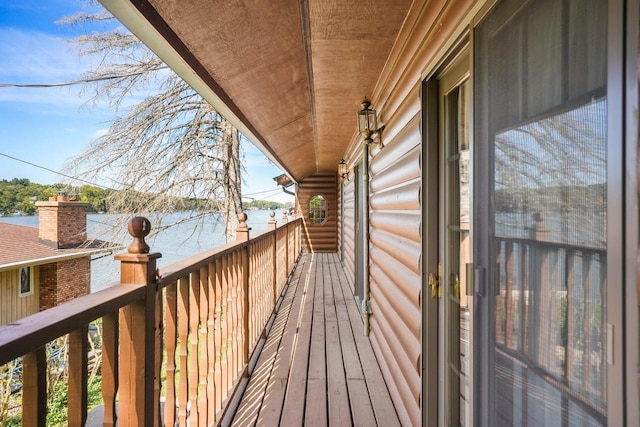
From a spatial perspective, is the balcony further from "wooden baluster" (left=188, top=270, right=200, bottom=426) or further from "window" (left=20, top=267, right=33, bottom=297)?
"window" (left=20, top=267, right=33, bottom=297)

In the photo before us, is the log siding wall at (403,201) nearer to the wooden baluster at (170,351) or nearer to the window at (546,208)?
the window at (546,208)

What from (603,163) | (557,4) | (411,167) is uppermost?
(557,4)

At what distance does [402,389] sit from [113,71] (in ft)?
30.5

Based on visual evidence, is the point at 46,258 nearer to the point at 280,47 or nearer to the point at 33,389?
the point at 280,47

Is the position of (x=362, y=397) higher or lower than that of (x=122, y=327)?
lower

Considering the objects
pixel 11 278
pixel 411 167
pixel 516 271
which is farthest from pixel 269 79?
pixel 11 278

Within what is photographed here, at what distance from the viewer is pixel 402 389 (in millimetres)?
2443

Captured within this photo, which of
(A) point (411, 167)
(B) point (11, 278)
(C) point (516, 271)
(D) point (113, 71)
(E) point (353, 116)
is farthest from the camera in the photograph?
(B) point (11, 278)

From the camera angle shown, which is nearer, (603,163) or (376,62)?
(603,163)

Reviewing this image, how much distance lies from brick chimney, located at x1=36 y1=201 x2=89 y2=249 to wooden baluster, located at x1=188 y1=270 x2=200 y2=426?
9.10 m

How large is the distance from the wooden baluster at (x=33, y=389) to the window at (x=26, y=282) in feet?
38.4

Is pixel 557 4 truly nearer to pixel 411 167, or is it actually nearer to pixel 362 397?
pixel 411 167

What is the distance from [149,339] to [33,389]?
0.51m

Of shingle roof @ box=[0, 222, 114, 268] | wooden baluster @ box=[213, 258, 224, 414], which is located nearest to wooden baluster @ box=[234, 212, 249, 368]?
wooden baluster @ box=[213, 258, 224, 414]
